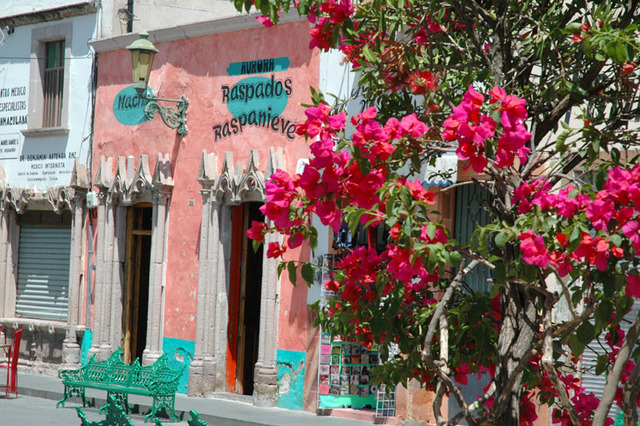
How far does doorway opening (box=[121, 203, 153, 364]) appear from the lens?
18.8 m

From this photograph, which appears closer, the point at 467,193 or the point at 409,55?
the point at 409,55

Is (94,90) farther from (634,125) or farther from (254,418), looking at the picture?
(634,125)

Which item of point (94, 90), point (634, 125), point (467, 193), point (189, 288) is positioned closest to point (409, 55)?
point (634, 125)

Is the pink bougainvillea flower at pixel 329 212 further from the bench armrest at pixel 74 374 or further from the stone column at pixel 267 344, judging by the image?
the bench armrest at pixel 74 374

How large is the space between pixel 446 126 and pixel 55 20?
17.0m

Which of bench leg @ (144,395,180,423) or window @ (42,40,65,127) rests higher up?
window @ (42,40,65,127)

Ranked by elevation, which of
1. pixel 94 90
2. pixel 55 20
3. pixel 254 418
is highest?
pixel 55 20

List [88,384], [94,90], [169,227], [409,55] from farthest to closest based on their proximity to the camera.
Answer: [94,90], [169,227], [88,384], [409,55]

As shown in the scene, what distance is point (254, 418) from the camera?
14.2 metres

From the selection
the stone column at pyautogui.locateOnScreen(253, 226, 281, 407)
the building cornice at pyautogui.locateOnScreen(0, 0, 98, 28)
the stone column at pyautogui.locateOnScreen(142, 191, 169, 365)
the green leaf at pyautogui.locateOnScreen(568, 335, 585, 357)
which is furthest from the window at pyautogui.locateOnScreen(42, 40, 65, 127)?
the green leaf at pyautogui.locateOnScreen(568, 335, 585, 357)

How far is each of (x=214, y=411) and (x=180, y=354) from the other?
2589 millimetres

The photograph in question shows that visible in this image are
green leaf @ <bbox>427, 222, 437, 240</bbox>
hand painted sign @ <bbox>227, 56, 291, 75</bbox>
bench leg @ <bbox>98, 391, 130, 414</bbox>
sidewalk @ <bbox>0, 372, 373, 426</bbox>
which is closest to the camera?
green leaf @ <bbox>427, 222, 437, 240</bbox>

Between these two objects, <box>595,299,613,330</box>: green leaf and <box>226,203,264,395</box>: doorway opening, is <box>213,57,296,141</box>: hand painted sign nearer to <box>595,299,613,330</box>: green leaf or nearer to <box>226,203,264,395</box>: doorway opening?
<box>226,203,264,395</box>: doorway opening

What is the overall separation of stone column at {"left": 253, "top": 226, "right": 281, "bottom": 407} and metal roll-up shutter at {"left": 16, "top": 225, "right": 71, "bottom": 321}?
595 cm
